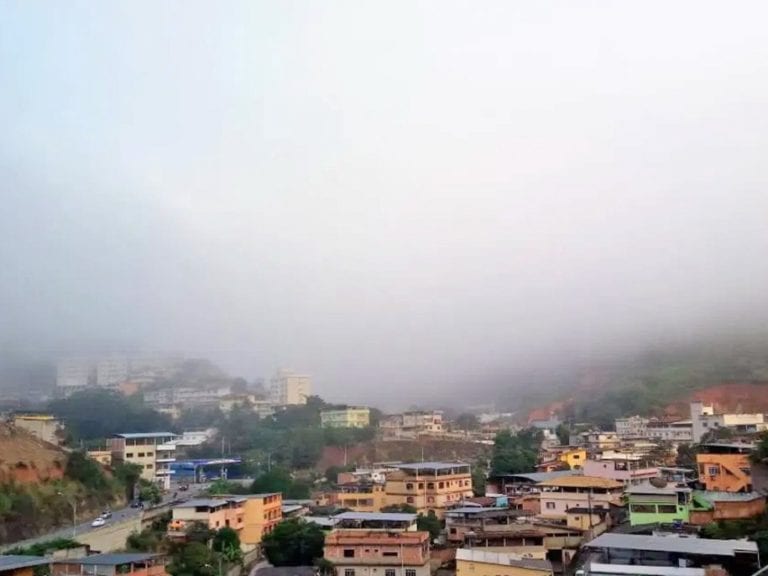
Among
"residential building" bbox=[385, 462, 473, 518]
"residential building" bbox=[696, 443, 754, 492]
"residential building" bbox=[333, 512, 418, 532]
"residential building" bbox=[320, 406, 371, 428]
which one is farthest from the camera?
"residential building" bbox=[320, 406, 371, 428]

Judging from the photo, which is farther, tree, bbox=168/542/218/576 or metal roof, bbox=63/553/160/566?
tree, bbox=168/542/218/576

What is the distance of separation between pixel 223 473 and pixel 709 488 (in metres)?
27.7

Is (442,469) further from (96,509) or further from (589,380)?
(589,380)

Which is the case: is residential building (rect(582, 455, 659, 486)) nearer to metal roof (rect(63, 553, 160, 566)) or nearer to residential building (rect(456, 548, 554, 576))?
residential building (rect(456, 548, 554, 576))

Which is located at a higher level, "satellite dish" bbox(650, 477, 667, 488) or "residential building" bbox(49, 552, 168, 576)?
"satellite dish" bbox(650, 477, 667, 488)

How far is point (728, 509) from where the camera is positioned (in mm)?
20109

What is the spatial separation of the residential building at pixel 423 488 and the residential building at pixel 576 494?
4926mm

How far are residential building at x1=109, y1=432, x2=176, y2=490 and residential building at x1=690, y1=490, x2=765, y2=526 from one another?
28839mm

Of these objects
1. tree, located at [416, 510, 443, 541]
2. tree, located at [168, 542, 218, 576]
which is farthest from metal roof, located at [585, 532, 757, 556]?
tree, located at [168, 542, 218, 576]

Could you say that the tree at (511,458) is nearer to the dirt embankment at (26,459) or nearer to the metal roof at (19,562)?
the dirt embankment at (26,459)

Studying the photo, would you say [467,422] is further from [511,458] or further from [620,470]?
[620,470]

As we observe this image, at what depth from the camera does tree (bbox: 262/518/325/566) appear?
71.4 ft

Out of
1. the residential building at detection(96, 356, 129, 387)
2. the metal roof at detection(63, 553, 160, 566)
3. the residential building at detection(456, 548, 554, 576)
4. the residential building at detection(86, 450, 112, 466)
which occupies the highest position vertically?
the residential building at detection(96, 356, 129, 387)

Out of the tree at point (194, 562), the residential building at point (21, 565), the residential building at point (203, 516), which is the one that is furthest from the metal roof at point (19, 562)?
the residential building at point (203, 516)
